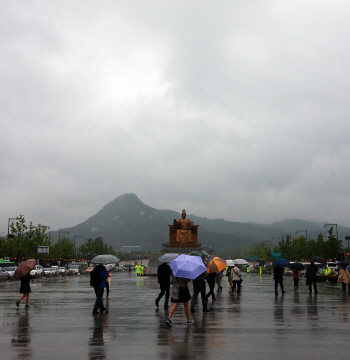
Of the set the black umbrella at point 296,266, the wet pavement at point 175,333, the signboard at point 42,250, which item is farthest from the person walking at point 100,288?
the signboard at point 42,250

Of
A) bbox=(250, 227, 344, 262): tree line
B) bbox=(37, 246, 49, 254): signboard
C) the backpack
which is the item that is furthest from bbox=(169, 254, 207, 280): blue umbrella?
bbox=(250, 227, 344, 262): tree line

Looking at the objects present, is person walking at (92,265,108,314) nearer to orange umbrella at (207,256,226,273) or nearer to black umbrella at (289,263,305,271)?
orange umbrella at (207,256,226,273)

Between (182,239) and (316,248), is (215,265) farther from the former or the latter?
(316,248)

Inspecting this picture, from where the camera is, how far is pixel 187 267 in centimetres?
1228

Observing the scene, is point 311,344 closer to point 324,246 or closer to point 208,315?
point 208,315

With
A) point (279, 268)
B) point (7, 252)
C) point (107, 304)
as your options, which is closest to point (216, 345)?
point (107, 304)

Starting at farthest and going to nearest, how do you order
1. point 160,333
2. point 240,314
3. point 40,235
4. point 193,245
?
1. point 40,235
2. point 193,245
3. point 240,314
4. point 160,333

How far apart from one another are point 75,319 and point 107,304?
459 cm

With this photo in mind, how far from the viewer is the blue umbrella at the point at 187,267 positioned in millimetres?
12039

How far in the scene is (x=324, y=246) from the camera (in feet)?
284

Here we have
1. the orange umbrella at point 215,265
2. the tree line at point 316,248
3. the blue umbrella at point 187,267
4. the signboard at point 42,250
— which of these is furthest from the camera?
the tree line at point 316,248

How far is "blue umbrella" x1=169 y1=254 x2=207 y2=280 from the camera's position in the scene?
39.5 feet

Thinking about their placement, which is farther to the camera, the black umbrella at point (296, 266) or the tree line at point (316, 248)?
the tree line at point (316, 248)

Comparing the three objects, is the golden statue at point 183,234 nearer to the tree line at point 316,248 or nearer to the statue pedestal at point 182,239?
the statue pedestal at point 182,239
